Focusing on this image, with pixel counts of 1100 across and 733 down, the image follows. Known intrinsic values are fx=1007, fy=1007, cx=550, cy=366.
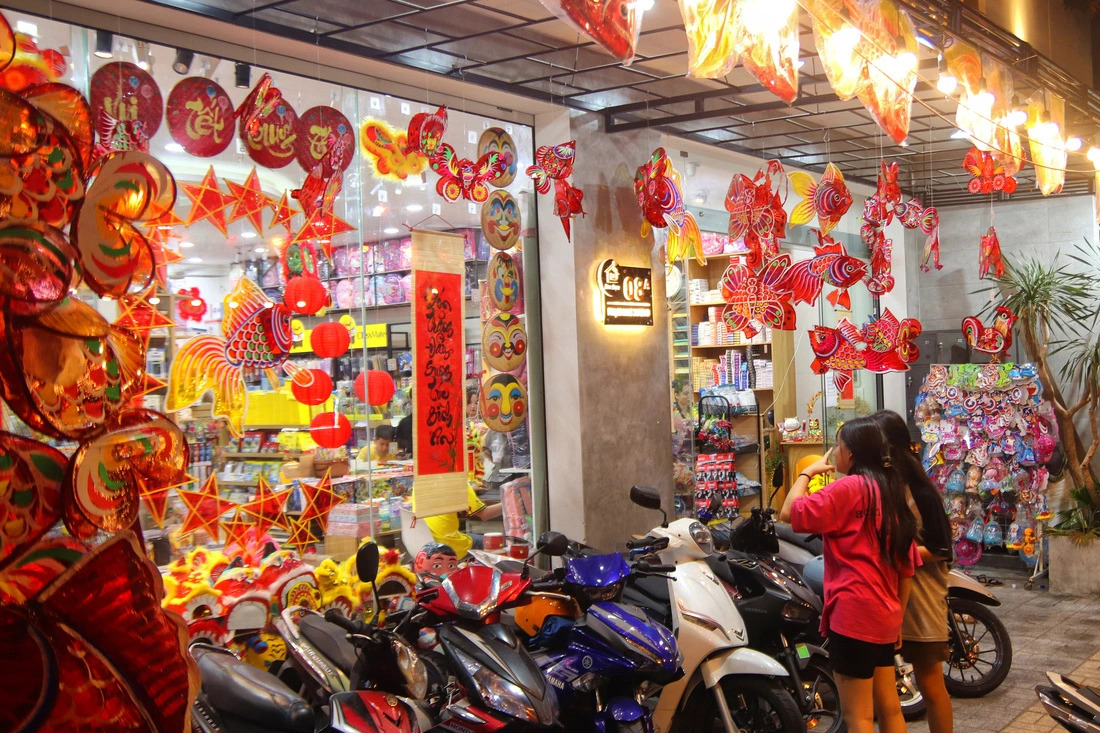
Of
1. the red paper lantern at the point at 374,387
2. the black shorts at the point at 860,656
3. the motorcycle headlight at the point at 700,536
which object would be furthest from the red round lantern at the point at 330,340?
the black shorts at the point at 860,656

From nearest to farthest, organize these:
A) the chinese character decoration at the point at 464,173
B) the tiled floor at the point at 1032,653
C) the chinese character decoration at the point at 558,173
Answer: the tiled floor at the point at 1032,653
the chinese character decoration at the point at 464,173
the chinese character decoration at the point at 558,173

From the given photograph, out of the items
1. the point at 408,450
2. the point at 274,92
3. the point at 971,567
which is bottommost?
the point at 971,567

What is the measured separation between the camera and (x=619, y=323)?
7000 mm

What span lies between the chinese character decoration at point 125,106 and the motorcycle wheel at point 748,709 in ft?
10.8

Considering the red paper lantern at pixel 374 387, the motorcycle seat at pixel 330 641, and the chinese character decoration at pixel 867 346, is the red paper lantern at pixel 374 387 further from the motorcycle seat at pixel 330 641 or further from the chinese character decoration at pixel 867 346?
the chinese character decoration at pixel 867 346

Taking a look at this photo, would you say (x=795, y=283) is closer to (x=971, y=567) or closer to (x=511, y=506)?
(x=511, y=506)

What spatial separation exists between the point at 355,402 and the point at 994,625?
11.7ft

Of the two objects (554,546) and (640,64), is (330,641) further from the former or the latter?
(640,64)

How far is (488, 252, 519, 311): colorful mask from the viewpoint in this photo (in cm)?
636

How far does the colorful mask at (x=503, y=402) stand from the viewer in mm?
6273

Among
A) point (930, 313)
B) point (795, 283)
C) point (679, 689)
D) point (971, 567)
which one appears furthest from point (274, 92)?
point (930, 313)

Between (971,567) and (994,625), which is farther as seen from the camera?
(971,567)

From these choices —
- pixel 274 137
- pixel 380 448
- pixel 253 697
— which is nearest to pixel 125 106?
pixel 274 137

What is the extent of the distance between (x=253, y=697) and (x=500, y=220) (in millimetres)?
3808
